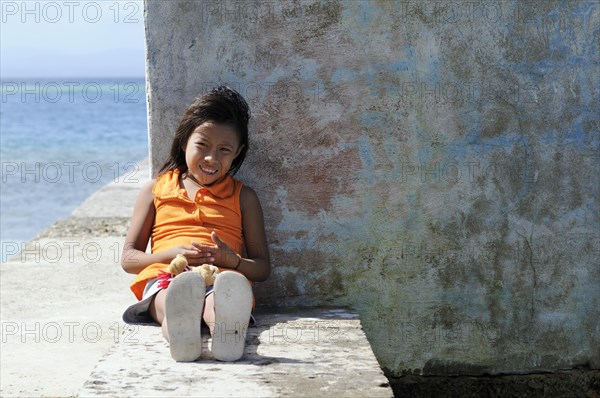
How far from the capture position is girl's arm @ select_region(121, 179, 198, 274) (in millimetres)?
3885

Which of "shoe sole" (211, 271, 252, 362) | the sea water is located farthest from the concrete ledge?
the sea water

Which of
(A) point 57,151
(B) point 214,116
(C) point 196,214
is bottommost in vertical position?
(A) point 57,151

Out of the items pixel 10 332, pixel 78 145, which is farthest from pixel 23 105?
pixel 10 332

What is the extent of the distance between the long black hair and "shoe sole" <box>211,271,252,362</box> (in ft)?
3.00

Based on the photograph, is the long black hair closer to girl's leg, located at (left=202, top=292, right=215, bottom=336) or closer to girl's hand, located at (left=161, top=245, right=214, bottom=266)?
girl's hand, located at (left=161, top=245, right=214, bottom=266)

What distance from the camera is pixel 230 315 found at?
328 cm

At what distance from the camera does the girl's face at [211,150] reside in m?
3.96

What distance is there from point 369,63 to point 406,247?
2.85 feet

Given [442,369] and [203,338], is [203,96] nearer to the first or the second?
[203,338]

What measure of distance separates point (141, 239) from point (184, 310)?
88cm

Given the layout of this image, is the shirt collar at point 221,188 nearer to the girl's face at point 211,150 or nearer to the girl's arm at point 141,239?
the girl's face at point 211,150

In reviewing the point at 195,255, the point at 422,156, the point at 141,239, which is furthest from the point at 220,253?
the point at 422,156

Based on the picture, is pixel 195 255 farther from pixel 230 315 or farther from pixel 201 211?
pixel 230 315

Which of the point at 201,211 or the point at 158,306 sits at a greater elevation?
the point at 201,211
